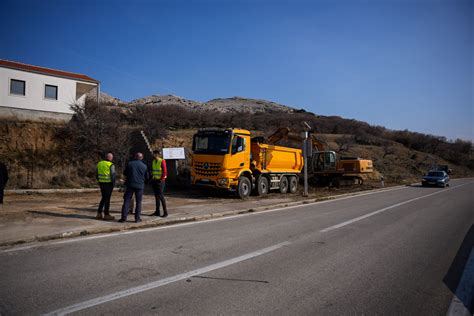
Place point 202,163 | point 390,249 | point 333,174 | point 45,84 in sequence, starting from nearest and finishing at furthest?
1. point 390,249
2. point 202,163
3. point 45,84
4. point 333,174

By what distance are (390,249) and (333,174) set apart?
2128 cm

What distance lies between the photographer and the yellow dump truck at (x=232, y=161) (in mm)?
14859

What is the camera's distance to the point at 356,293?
435 centimetres

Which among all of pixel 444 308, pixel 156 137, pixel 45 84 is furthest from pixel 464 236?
pixel 45 84

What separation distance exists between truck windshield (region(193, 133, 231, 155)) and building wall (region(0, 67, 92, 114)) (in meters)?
13.2

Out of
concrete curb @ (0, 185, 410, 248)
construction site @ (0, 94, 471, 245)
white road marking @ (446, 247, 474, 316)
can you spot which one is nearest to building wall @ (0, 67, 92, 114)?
construction site @ (0, 94, 471, 245)

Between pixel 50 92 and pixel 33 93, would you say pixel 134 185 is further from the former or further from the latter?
pixel 50 92

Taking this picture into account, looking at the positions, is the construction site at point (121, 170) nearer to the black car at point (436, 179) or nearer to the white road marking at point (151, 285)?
the white road marking at point (151, 285)

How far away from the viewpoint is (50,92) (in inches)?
975

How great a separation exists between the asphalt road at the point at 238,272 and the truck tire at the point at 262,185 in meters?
8.57

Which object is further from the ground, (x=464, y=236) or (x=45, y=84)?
(x=45, y=84)

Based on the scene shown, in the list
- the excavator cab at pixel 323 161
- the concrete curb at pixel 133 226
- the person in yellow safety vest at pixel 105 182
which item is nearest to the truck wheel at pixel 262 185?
the concrete curb at pixel 133 226

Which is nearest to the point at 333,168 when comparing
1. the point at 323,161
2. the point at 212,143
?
the point at 323,161

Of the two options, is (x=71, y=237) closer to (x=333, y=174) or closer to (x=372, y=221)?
(x=372, y=221)
